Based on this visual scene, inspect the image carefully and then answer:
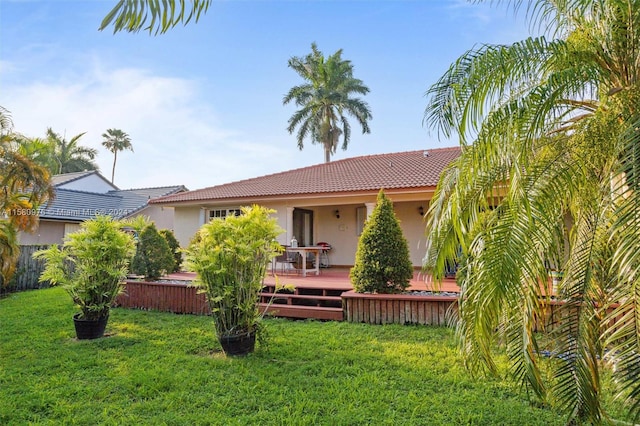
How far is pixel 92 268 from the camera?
667 cm

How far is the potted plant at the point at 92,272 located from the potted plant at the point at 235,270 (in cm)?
220

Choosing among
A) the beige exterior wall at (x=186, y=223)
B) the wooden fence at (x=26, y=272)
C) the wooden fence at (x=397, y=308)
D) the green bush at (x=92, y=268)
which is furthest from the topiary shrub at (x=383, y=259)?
the wooden fence at (x=26, y=272)

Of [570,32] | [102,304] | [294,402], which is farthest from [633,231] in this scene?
[102,304]

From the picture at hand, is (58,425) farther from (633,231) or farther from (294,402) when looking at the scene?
(633,231)

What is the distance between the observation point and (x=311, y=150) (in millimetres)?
30578

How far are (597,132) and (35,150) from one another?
Answer: 14732 mm

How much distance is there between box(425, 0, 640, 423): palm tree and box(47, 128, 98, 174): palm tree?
152ft

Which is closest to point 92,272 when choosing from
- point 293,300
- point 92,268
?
point 92,268

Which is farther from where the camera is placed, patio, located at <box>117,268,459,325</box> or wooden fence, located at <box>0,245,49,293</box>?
wooden fence, located at <box>0,245,49,293</box>

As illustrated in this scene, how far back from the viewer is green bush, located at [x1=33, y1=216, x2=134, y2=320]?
6.55m

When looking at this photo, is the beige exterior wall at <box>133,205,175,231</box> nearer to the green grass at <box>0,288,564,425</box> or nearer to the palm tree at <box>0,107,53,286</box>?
the palm tree at <box>0,107,53,286</box>

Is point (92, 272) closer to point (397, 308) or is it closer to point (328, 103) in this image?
point (397, 308)

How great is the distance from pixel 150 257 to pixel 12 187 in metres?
5.15

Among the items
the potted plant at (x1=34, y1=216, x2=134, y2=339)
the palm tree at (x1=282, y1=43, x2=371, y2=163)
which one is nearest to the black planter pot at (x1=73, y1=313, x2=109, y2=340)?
the potted plant at (x1=34, y1=216, x2=134, y2=339)
